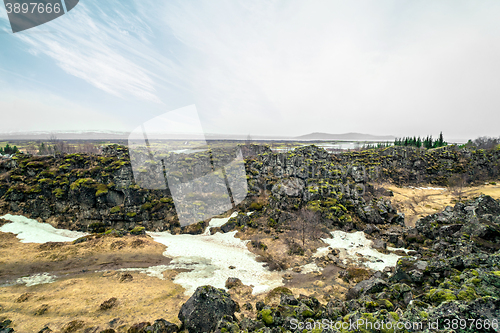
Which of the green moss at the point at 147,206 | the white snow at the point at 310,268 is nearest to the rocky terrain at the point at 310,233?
the green moss at the point at 147,206

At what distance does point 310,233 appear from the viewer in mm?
30828

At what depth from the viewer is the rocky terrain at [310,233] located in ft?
28.5

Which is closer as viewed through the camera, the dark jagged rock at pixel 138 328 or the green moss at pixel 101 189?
the dark jagged rock at pixel 138 328

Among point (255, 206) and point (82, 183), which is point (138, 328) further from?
point (82, 183)

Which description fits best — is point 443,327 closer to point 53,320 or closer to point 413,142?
point 53,320

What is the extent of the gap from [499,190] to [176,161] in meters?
91.1

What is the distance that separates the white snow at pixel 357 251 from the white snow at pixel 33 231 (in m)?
40.0

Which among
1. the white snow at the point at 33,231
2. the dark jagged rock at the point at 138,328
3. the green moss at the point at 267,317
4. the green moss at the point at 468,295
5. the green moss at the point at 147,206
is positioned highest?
the green moss at the point at 468,295

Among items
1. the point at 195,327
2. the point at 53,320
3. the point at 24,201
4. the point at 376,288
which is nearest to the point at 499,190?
the point at 376,288

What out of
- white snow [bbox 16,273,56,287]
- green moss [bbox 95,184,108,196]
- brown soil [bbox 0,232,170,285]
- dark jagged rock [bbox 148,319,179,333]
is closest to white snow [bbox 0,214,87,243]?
brown soil [bbox 0,232,170,285]

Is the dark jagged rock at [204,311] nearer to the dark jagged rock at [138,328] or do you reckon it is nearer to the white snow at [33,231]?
the dark jagged rock at [138,328]

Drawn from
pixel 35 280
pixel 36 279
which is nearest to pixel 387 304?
pixel 35 280

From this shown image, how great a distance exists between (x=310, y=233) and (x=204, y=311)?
2286 centimetres

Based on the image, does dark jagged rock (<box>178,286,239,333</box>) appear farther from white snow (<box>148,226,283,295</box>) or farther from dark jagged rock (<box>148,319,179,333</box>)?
white snow (<box>148,226,283,295</box>)
